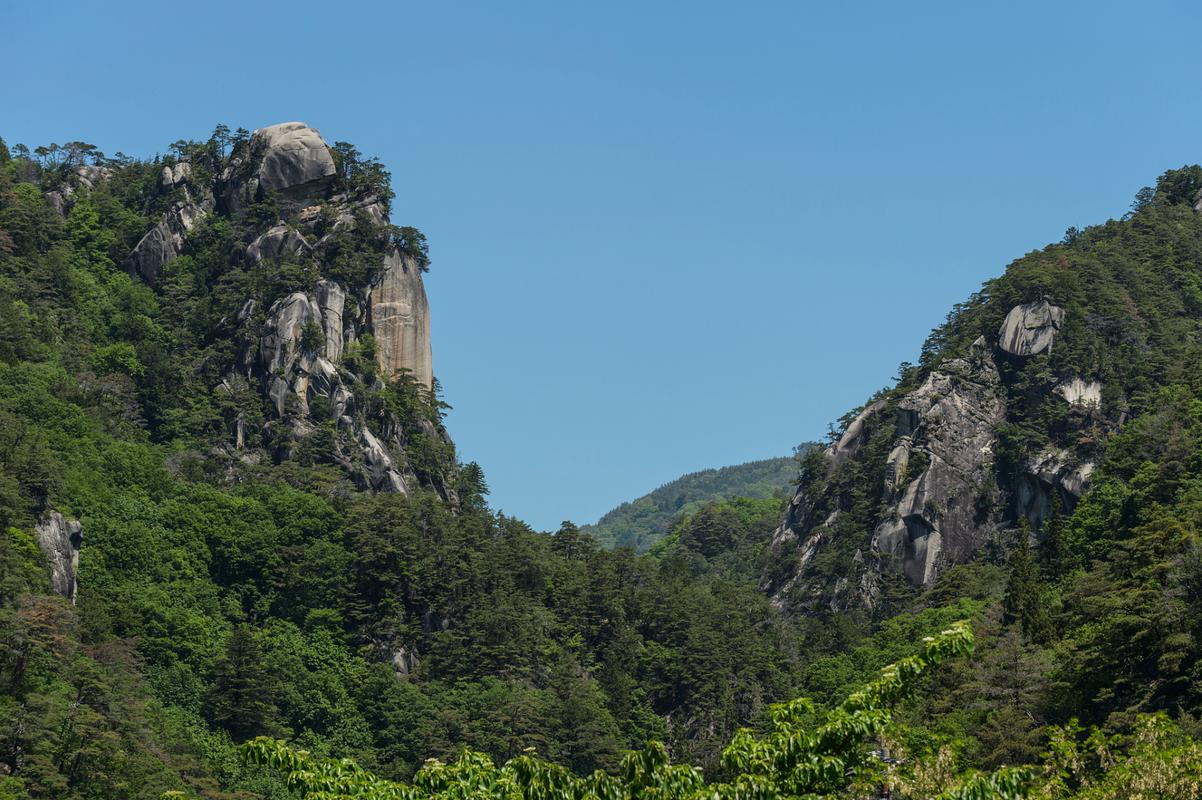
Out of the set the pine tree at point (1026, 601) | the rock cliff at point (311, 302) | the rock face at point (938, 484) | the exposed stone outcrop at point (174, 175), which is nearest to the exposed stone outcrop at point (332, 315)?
the rock cliff at point (311, 302)

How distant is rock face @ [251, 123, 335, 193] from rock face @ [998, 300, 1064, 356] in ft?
156

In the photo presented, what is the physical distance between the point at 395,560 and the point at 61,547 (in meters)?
20.8

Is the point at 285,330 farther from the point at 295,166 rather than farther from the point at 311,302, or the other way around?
the point at 295,166

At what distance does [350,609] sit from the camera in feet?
335

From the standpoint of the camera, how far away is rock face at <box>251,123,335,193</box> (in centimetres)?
13012

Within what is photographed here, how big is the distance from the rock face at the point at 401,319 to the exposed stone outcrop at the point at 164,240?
14990mm

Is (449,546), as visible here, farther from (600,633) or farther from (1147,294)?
(1147,294)

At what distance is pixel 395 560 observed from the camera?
104 metres

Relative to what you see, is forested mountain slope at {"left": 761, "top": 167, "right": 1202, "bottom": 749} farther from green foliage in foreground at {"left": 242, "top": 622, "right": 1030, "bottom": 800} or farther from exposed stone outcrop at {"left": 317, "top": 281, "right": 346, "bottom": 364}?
green foliage in foreground at {"left": 242, "top": 622, "right": 1030, "bottom": 800}

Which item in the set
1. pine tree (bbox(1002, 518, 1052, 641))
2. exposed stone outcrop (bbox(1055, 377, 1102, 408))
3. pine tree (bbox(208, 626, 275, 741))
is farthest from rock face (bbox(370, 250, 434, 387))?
pine tree (bbox(1002, 518, 1052, 641))

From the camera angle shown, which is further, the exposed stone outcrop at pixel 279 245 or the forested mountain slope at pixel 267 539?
the exposed stone outcrop at pixel 279 245

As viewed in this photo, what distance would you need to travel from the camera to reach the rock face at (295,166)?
427 feet

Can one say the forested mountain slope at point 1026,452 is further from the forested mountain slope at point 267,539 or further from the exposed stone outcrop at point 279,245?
the exposed stone outcrop at point 279,245

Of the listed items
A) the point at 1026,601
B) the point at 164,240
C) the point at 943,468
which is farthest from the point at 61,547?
the point at 943,468
